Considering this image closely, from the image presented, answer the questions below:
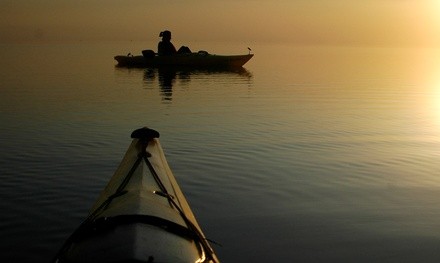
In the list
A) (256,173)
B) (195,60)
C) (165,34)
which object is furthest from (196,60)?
(256,173)

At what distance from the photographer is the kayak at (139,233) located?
4.96 meters

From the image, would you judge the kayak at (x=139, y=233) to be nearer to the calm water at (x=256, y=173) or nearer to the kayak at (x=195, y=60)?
the calm water at (x=256, y=173)

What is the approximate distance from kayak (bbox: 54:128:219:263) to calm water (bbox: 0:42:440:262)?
5.32 feet

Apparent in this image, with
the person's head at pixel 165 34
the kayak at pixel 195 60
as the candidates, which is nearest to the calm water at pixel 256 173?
the person's head at pixel 165 34

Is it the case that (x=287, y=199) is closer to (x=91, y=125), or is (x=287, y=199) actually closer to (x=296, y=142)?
(x=296, y=142)

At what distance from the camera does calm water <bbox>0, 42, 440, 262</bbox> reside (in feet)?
27.2

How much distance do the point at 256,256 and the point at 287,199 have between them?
2.73 m

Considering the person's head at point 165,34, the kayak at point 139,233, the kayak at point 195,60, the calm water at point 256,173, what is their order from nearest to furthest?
the kayak at point 139,233
the calm water at point 256,173
the person's head at point 165,34
the kayak at point 195,60

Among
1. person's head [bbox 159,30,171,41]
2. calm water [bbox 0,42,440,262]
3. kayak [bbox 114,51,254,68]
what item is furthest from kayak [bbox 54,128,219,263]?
kayak [bbox 114,51,254,68]

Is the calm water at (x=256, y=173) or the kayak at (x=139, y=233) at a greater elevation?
the kayak at (x=139, y=233)

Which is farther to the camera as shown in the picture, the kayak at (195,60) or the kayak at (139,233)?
the kayak at (195,60)

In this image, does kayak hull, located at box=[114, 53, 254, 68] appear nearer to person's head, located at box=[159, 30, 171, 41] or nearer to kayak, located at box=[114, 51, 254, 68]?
kayak, located at box=[114, 51, 254, 68]

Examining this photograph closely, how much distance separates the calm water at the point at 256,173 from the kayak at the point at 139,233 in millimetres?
1622

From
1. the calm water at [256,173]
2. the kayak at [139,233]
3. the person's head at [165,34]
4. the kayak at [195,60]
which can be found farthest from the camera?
the kayak at [195,60]
